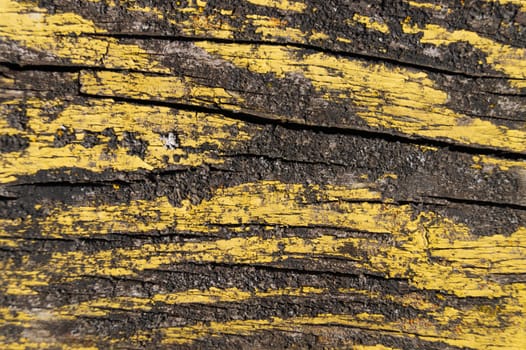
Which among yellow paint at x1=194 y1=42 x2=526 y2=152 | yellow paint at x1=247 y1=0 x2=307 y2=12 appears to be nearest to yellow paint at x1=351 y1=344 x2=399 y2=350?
yellow paint at x1=194 y1=42 x2=526 y2=152

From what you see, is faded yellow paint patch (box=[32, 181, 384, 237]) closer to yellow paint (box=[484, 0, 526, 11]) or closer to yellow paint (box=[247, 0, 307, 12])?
yellow paint (box=[247, 0, 307, 12])

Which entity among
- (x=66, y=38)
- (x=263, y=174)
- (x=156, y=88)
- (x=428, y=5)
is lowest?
(x=263, y=174)

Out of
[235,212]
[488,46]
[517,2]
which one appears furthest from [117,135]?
[517,2]

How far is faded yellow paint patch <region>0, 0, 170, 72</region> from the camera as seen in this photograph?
6.29 ft

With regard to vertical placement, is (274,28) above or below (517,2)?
below

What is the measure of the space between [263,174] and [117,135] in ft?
1.86

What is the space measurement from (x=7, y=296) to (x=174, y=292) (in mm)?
Result: 618

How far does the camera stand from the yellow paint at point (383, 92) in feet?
6.48

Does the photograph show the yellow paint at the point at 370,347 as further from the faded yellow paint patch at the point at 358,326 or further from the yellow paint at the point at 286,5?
the yellow paint at the point at 286,5

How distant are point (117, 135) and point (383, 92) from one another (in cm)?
103

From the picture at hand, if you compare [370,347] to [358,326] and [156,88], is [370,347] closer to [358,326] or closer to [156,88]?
[358,326]

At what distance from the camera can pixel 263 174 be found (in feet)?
6.48

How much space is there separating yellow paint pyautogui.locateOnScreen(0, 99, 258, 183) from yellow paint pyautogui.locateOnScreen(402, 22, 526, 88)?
77 cm

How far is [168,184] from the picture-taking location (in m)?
1.95
